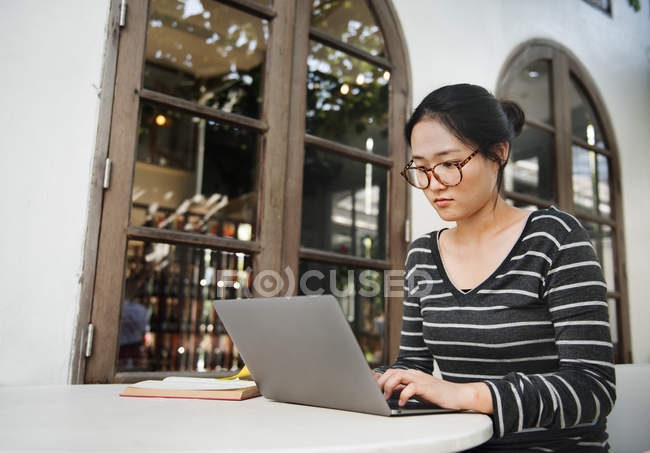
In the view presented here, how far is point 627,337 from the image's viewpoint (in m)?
3.54

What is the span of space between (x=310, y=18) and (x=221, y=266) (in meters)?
2.50

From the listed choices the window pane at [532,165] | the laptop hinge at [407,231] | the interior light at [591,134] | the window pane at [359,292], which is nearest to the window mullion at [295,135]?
the window pane at [359,292]

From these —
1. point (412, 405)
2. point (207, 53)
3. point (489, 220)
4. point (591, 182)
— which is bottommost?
point (412, 405)

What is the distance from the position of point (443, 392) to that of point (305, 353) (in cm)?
26

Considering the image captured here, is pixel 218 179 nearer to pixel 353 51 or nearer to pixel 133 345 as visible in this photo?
pixel 133 345

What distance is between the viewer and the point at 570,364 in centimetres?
107

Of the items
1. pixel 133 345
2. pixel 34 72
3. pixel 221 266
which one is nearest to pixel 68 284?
pixel 34 72

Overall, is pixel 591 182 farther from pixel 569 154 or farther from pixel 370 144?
pixel 370 144

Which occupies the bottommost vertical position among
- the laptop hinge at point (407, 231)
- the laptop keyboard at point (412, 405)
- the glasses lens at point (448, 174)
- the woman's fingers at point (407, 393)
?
the laptop keyboard at point (412, 405)

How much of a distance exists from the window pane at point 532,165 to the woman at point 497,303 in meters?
1.84

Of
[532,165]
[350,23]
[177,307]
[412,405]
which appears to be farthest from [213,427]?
[177,307]

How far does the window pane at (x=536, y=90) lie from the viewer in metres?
3.39

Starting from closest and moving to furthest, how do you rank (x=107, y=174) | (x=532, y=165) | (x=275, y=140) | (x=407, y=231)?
1. (x=107, y=174)
2. (x=275, y=140)
3. (x=407, y=231)
4. (x=532, y=165)

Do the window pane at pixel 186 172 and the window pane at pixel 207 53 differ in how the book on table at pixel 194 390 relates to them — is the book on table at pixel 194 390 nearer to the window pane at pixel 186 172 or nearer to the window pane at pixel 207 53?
the window pane at pixel 207 53
